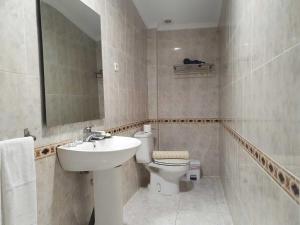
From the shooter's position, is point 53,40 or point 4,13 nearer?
point 4,13

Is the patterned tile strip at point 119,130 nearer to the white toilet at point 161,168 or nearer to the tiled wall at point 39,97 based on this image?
the tiled wall at point 39,97

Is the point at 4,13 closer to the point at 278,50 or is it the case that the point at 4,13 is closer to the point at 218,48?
the point at 278,50

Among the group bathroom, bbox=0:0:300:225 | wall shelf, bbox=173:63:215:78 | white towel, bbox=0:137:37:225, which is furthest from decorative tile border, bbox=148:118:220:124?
white towel, bbox=0:137:37:225

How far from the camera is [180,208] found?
246 centimetres

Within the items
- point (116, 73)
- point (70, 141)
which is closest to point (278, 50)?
point (70, 141)

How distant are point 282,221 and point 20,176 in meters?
1.07

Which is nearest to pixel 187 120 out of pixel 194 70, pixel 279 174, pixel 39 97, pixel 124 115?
pixel 194 70

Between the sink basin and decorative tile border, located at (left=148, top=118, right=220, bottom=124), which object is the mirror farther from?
decorative tile border, located at (left=148, top=118, right=220, bottom=124)

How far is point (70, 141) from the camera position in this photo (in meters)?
1.56

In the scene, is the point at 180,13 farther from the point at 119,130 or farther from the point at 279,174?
the point at 279,174

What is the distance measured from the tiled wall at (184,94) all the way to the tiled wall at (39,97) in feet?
3.43

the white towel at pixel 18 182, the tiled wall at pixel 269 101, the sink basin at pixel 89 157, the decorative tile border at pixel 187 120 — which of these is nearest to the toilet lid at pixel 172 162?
the decorative tile border at pixel 187 120

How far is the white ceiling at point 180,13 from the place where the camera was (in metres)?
2.75

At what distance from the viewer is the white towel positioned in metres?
0.95
